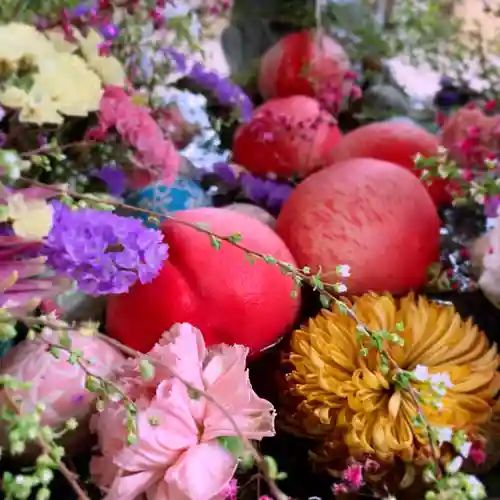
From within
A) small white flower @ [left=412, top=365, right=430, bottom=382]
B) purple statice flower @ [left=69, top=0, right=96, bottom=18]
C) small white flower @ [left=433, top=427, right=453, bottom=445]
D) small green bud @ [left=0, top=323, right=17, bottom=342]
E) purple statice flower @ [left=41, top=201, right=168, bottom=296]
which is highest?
purple statice flower @ [left=69, top=0, right=96, bottom=18]

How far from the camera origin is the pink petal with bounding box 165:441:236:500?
34 centimetres

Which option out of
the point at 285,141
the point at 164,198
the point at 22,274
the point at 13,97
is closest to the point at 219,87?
the point at 285,141

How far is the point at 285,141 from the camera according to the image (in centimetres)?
68

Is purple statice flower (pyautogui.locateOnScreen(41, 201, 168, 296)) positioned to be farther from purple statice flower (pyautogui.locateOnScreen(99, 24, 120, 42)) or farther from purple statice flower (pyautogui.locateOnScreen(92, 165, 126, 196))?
purple statice flower (pyautogui.locateOnScreen(99, 24, 120, 42))

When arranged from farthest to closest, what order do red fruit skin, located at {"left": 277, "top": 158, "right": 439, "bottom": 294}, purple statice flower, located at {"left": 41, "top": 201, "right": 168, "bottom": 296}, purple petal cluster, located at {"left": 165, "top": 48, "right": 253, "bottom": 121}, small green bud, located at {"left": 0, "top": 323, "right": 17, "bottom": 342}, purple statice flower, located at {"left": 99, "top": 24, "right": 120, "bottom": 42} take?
1. purple petal cluster, located at {"left": 165, "top": 48, "right": 253, "bottom": 121}
2. purple statice flower, located at {"left": 99, "top": 24, "right": 120, "bottom": 42}
3. red fruit skin, located at {"left": 277, "top": 158, "right": 439, "bottom": 294}
4. purple statice flower, located at {"left": 41, "top": 201, "right": 168, "bottom": 296}
5. small green bud, located at {"left": 0, "top": 323, "right": 17, "bottom": 342}

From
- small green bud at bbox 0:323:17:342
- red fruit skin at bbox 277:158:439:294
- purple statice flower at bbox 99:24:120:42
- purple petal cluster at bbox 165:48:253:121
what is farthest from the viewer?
purple petal cluster at bbox 165:48:253:121

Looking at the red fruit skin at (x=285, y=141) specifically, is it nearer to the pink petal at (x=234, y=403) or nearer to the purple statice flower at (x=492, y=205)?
the purple statice flower at (x=492, y=205)

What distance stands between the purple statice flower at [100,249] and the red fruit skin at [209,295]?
0.11ft

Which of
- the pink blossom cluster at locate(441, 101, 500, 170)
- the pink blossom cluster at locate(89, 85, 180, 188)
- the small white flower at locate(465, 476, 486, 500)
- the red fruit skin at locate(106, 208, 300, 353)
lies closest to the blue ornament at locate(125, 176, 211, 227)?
the pink blossom cluster at locate(89, 85, 180, 188)

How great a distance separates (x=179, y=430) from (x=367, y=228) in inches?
7.9

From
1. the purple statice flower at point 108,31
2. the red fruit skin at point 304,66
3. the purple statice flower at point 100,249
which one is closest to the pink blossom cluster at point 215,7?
the red fruit skin at point 304,66

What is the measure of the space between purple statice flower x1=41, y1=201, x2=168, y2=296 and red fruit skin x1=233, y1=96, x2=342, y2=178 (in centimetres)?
31

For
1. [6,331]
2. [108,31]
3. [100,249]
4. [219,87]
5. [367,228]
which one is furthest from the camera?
[219,87]

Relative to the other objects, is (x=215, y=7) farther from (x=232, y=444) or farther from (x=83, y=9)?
(x=232, y=444)
